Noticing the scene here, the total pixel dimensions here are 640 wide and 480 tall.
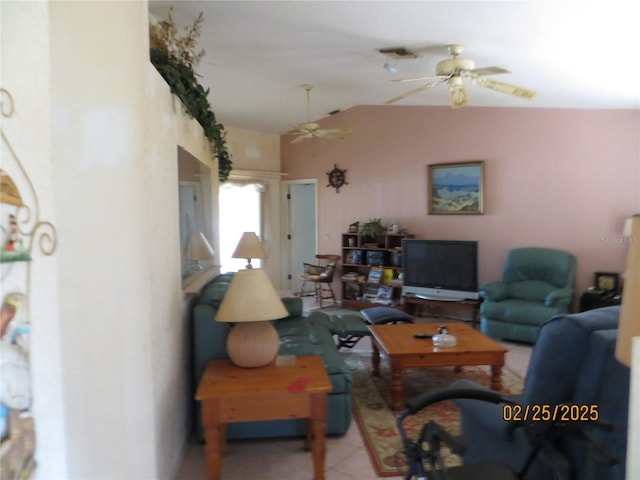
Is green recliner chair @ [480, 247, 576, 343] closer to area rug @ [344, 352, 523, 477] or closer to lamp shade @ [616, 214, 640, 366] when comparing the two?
area rug @ [344, 352, 523, 477]

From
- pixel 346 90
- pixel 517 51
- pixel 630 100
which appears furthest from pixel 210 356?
pixel 630 100

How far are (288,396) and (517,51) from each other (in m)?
3.08

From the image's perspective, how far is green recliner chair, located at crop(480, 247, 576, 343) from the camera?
14.1 ft

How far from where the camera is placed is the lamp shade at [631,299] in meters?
0.90

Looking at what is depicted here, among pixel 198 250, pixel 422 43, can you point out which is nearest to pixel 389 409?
pixel 198 250

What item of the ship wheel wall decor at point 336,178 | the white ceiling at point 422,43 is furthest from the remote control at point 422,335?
the ship wheel wall decor at point 336,178

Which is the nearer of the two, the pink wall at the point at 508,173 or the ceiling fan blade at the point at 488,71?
the ceiling fan blade at the point at 488,71

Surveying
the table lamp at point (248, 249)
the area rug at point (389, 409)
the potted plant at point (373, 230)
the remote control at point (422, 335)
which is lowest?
the area rug at point (389, 409)

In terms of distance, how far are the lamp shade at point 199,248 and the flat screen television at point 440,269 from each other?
2.83m

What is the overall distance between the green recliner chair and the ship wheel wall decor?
275cm

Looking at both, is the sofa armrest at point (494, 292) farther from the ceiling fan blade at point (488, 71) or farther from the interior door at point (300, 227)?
the interior door at point (300, 227)

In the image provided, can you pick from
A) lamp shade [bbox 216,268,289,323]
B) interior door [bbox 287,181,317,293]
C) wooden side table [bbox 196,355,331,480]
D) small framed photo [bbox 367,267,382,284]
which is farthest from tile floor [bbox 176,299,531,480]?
interior door [bbox 287,181,317,293]

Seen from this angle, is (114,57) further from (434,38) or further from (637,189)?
(637,189)

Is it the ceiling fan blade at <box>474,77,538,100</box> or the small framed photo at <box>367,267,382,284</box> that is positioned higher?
the ceiling fan blade at <box>474,77,538,100</box>
